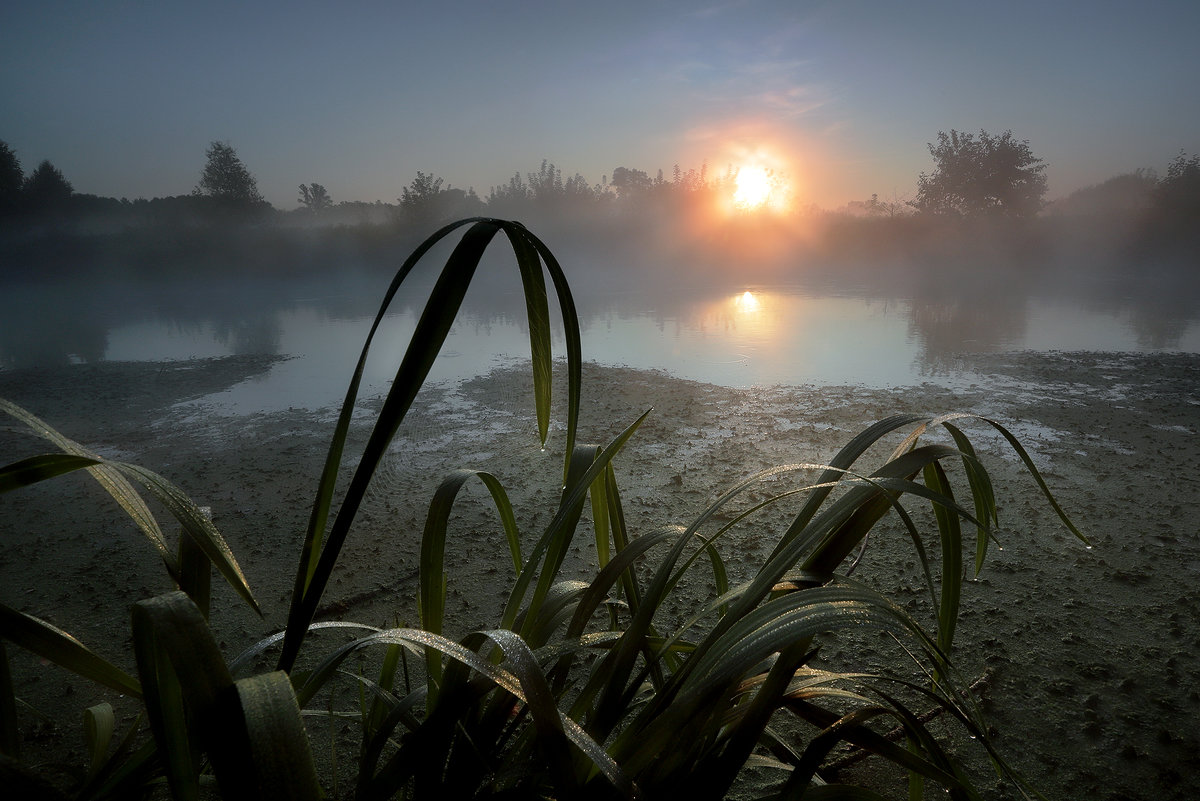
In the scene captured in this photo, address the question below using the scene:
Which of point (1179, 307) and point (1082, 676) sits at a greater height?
point (1179, 307)

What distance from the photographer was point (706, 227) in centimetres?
2078

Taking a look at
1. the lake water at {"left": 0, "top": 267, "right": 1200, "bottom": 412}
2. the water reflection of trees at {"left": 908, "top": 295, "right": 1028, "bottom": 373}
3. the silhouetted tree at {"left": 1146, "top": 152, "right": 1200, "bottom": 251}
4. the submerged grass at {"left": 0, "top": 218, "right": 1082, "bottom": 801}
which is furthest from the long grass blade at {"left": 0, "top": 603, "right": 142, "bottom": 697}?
the silhouetted tree at {"left": 1146, "top": 152, "right": 1200, "bottom": 251}

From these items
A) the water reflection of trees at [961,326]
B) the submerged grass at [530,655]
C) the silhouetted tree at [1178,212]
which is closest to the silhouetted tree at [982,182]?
the silhouetted tree at [1178,212]

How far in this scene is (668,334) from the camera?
16.7 feet

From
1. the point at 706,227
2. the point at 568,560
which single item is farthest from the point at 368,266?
the point at 568,560

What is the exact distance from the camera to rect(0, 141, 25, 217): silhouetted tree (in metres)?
15.7

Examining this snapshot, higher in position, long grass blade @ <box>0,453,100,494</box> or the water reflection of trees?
the water reflection of trees

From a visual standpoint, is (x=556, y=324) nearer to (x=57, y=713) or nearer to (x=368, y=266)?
(x=57, y=713)

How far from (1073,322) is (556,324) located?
4571 millimetres

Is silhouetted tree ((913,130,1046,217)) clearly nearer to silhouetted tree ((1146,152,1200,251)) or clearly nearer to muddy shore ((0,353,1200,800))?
silhouetted tree ((1146,152,1200,251))

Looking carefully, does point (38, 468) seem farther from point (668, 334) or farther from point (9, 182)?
point (9, 182)

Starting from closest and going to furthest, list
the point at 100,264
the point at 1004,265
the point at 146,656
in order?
the point at 146,656, the point at 1004,265, the point at 100,264

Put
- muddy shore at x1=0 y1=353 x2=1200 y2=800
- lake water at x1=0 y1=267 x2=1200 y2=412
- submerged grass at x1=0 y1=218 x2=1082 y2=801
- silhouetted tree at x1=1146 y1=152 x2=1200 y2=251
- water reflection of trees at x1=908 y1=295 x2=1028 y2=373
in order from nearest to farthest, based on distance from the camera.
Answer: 1. submerged grass at x1=0 y1=218 x2=1082 y2=801
2. muddy shore at x1=0 y1=353 x2=1200 y2=800
3. lake water at x1=0 y1=267 x2=1200 y2=412
4. water reflection of trees at x1=908 y1=295 x2=1028 y2=373
5. silhouetted tree at x1=1146 y1=152 x2=1200 y2=251

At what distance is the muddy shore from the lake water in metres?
0.43
